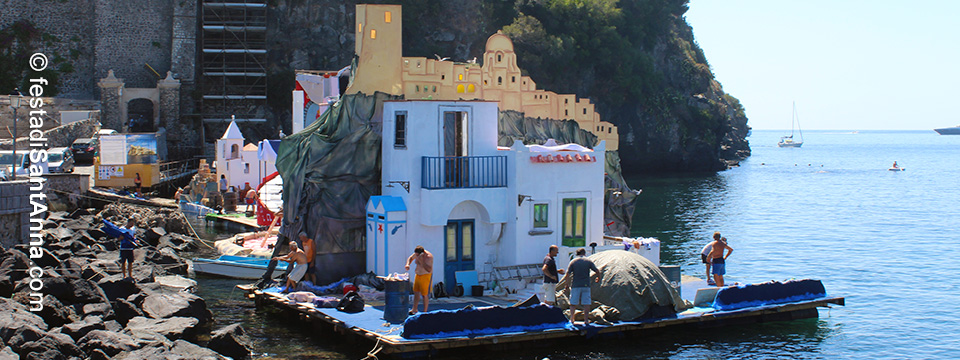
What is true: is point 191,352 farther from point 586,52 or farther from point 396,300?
point 586,52

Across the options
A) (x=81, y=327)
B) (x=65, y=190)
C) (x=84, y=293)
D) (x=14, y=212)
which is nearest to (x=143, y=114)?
(x=65, y=190)

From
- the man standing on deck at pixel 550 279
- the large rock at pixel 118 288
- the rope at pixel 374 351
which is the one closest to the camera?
the rope at pixel 374 351

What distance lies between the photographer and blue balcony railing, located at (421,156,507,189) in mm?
20734

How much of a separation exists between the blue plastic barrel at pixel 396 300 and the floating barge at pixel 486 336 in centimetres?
17

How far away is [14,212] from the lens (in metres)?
23.6

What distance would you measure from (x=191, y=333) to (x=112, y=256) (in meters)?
11.2

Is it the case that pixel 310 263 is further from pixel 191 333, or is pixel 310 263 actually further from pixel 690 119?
pixel 690 119

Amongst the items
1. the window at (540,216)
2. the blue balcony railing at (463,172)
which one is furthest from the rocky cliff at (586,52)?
the window at (540,216)

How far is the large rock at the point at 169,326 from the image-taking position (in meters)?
18.5

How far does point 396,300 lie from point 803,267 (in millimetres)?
22096

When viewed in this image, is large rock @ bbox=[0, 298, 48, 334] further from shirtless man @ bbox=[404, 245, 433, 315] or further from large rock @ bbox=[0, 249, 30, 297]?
shirtless man @ bbox=[404, 245, 433, 315]

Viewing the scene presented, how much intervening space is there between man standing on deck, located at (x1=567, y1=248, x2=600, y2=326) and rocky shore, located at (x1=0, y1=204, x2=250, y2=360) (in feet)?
21.5

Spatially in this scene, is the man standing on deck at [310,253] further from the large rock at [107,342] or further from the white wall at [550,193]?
the large rock at [107,342]

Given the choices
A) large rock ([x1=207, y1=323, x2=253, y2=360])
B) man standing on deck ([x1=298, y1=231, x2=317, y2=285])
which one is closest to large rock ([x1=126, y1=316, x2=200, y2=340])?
large rock ([x1=207, y1=323, x2=253, y2=360])
